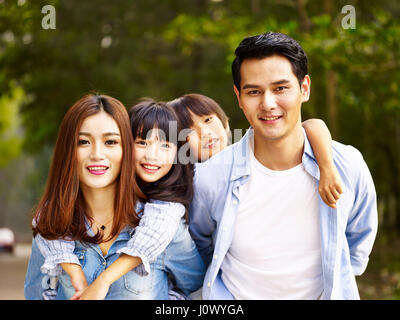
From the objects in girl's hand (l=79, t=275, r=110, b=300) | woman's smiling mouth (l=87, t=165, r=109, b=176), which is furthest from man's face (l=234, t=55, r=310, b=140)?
girl's hand (l=79, t=275, r=110, b=300)

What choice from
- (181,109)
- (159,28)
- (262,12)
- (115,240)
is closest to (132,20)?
(159,28)

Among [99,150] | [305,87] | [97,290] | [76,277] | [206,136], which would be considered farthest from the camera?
[206,136]

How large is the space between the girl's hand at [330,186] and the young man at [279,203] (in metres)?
0.07

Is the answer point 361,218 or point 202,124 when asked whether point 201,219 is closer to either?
point 202,124

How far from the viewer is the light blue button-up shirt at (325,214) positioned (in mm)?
3014

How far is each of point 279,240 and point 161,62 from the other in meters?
12.9

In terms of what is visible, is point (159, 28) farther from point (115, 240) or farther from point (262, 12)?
point (115, 240)

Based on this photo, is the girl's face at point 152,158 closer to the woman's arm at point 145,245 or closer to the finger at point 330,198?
the woman's arm at point 145,245

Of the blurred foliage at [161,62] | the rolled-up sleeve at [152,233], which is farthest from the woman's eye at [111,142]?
the blurred foliage at [161,62]

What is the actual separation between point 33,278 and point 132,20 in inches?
471

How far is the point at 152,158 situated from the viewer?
3.22 meters

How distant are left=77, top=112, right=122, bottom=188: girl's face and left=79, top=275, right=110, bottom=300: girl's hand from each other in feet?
1.73

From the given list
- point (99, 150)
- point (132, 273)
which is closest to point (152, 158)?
point (99, 150)

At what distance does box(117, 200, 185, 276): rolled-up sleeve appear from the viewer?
2.96m
